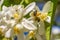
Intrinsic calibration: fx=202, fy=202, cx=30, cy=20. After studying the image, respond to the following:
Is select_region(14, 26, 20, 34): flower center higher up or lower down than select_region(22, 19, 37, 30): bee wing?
lower down

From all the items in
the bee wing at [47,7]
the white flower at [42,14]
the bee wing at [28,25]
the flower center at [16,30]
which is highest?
the bee wing at [47,7]

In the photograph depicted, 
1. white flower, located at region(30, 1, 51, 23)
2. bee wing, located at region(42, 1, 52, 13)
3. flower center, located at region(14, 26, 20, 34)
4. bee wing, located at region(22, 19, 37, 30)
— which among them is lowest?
flower center, located at region(14, 26, 20, 34)

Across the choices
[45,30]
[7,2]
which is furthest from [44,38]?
[7,2]

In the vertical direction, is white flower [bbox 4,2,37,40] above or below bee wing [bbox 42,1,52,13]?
below

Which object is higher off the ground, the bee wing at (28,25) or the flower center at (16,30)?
the bee wing at (28,25)

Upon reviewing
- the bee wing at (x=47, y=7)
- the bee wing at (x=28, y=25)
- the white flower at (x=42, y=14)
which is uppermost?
the bee wing at (x=47, y=7)

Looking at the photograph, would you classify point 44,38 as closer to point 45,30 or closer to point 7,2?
point 45,30
